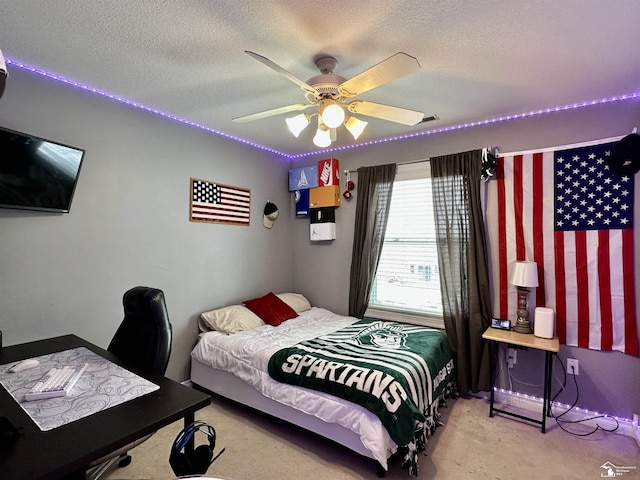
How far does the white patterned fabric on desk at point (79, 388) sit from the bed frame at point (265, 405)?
4.00 ft

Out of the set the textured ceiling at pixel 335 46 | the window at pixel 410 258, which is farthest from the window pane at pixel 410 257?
the textured ceiling at pixel 335 46

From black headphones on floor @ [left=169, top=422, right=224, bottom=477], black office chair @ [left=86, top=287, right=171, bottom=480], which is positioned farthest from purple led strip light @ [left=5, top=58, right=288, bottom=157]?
black headphones on floor @ [left=169, top=422, right=224, bottom=477]

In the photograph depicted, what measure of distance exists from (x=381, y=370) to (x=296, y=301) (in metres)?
1.91

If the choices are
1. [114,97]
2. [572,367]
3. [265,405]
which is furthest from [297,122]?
[572,367]

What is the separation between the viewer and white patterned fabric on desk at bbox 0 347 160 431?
125cm

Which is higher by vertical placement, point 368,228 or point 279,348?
Result: point 368,228

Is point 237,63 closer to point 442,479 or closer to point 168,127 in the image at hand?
point 168,127

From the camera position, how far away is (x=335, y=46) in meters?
1.89

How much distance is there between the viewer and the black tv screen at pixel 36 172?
79.7 inches

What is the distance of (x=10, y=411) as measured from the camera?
1270 millimetres

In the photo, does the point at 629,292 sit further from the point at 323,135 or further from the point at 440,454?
the point at 323,135

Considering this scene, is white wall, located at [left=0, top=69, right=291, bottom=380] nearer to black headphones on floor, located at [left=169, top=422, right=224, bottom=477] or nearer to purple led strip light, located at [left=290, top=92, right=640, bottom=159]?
purple led strip light, located at [left=290, top=92, right=640, bottom=159]

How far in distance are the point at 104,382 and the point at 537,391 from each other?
3.24 m

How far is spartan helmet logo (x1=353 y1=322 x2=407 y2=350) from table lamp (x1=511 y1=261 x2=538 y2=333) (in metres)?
0.96
